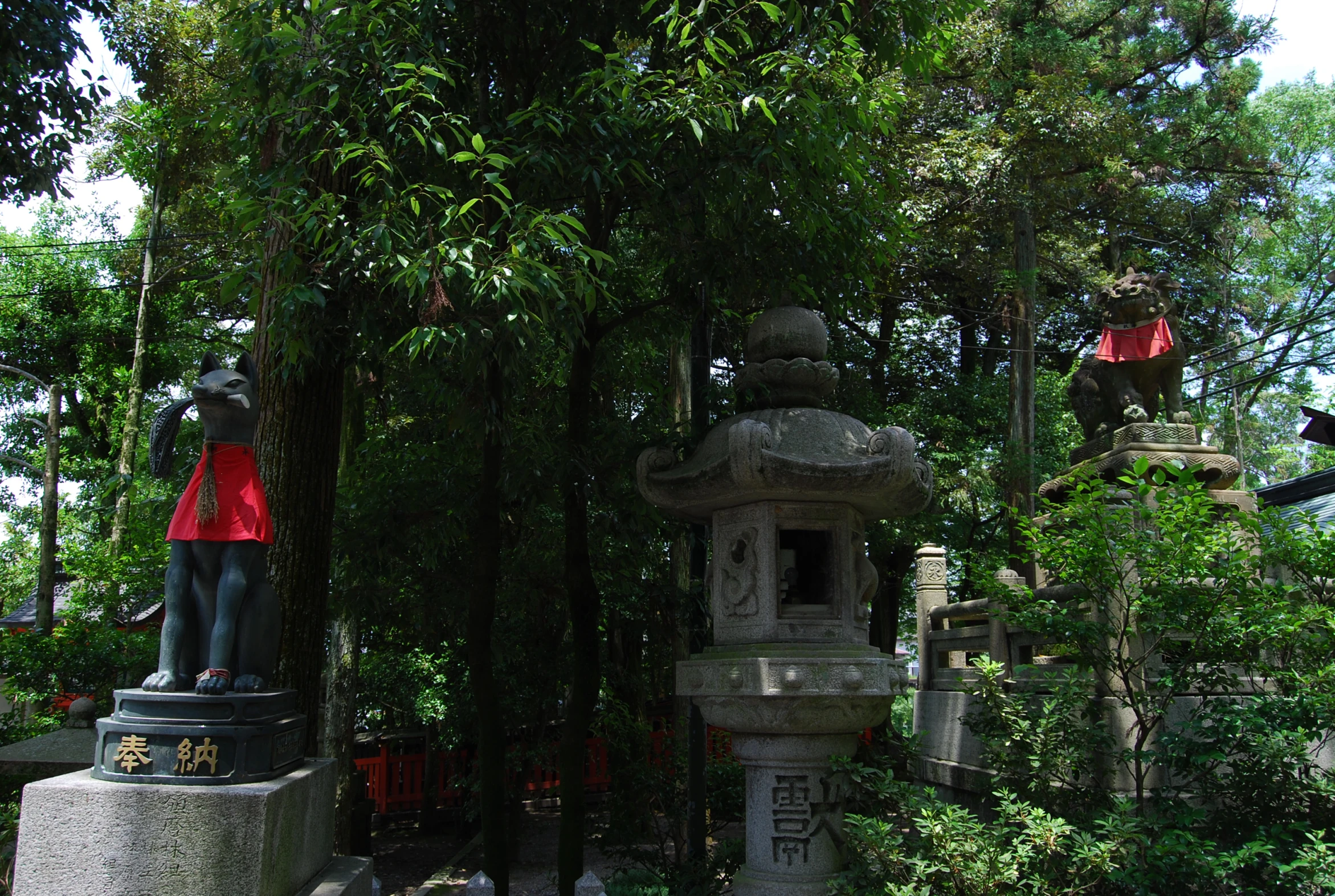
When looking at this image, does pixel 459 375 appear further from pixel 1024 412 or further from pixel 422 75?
pixel 1024 412

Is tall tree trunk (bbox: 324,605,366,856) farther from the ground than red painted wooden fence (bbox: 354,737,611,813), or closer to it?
farther from the ground

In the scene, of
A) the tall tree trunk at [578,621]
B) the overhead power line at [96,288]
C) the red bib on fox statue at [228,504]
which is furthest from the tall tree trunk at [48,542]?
the red bib on fox statue at [228,504]

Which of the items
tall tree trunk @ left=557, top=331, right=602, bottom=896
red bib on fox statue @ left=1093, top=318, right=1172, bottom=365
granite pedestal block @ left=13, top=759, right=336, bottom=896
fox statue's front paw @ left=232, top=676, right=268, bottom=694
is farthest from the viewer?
red bib on fox statue @ left=1093, top=318, right=1172, bottom=365

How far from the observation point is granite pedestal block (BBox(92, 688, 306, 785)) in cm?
394

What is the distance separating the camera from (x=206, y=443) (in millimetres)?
4438

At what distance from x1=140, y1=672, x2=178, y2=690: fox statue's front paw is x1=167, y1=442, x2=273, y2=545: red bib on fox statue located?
61 cm

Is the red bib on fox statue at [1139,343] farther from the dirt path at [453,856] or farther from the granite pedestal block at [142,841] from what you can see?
the granite pedestal block at [142,841]

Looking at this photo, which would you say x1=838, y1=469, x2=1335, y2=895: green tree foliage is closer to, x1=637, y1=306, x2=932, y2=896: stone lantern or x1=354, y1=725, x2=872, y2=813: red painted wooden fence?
x1=637, y1=306, x2=932, y2=896: stone lantern

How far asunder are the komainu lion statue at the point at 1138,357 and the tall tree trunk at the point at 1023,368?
5164mm

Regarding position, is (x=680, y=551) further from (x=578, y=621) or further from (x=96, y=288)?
(x=96, y=288)

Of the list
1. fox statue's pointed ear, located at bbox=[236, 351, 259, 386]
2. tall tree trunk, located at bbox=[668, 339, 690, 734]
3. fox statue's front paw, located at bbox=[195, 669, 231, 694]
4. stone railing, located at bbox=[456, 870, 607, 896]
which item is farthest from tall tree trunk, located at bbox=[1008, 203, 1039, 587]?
fox statue's front paw, located at bbox=[195, 669, 231, 694]

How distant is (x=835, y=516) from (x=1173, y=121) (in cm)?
1574

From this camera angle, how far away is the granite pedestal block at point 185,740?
3936 millimetres

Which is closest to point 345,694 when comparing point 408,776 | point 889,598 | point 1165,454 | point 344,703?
point 344,703
